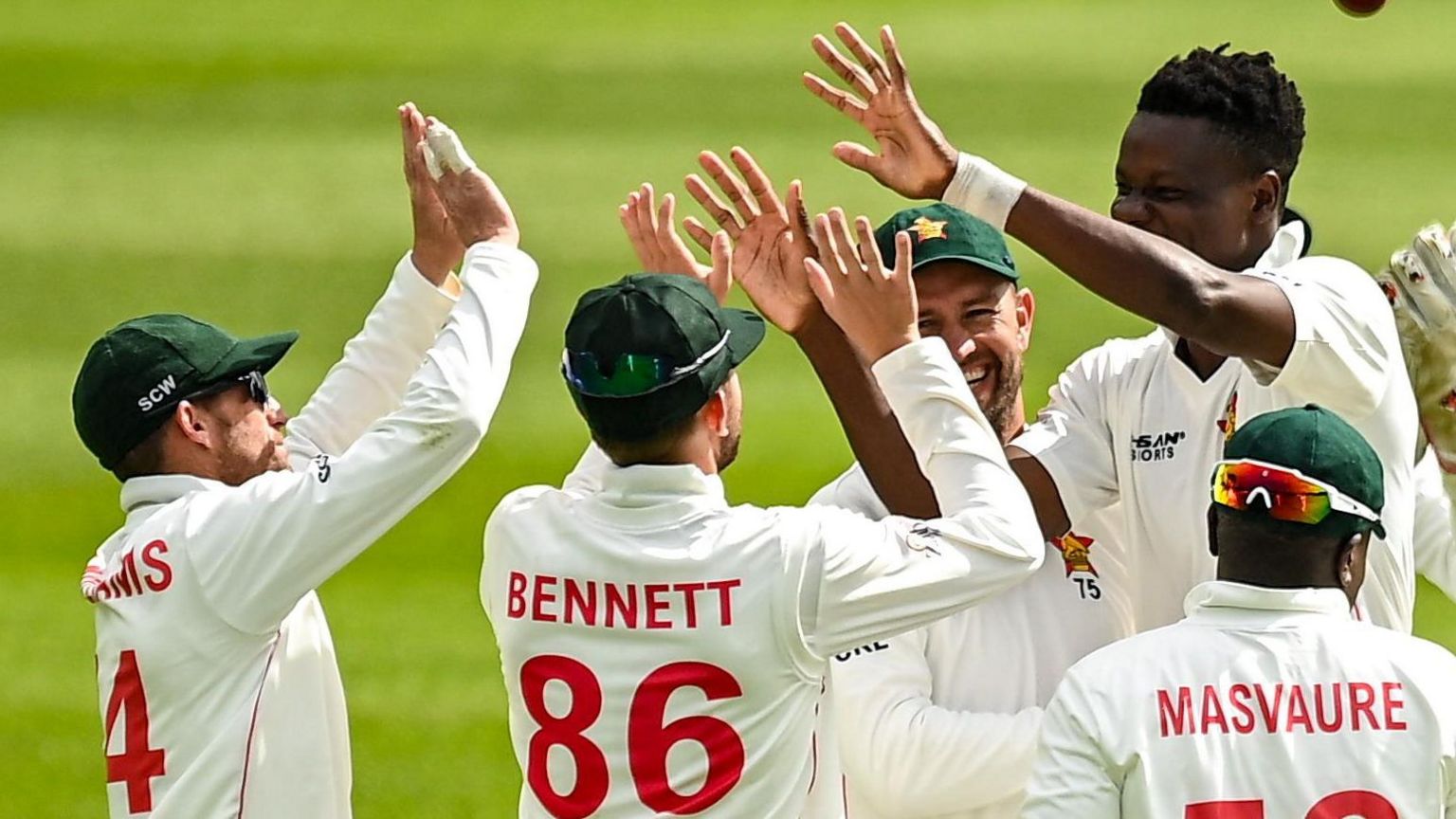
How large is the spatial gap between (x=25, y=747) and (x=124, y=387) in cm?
Answer: 302

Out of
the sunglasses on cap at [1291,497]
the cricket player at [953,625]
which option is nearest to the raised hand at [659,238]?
the cricket player at [953,625]

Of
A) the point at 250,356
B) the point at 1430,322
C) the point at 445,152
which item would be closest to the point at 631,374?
the point at 445,152

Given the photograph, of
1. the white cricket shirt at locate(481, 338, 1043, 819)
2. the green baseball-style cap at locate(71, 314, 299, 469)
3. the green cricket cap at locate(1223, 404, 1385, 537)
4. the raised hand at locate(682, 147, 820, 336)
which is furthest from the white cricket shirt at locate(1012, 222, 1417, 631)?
the green baseball-style cap at locate(71, 314, 299, 469)

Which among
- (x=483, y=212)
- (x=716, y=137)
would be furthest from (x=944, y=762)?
(x=716, y=137)

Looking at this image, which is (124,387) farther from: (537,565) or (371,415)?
(537,565)

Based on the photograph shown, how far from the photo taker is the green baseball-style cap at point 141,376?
3.61 metres

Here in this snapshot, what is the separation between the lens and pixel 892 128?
12.1 feet

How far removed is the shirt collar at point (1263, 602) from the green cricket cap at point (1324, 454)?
9cm

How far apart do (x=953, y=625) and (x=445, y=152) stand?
1.18 meters

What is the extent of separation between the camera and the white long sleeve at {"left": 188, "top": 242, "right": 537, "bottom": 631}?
3.37 m

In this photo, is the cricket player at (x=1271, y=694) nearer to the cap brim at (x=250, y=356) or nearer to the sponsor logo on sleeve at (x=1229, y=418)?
the sponsor logo on sleeve at (x=1229, y=418)

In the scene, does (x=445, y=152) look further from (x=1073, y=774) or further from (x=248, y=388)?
(x=1073, y=774)

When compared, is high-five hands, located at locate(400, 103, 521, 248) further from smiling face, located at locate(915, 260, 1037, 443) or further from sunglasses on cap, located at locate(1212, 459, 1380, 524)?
sunglasses on cap, located at locate(1212, 459, 1380, 524)

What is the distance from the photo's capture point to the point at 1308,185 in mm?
10453
